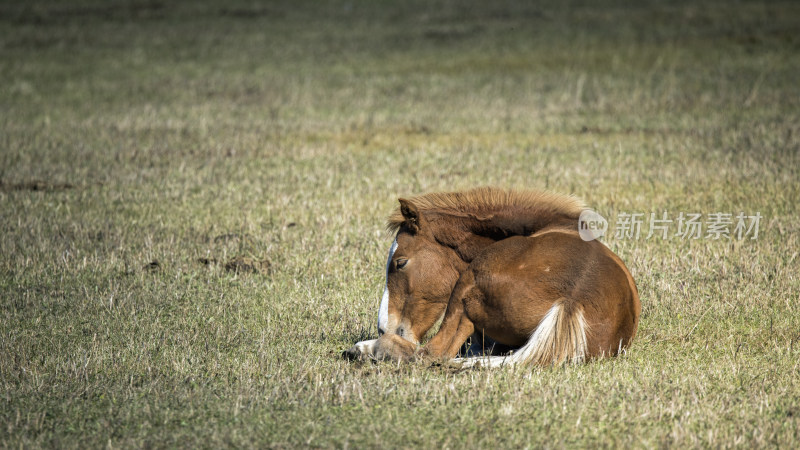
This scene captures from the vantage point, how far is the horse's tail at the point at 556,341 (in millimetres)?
5230

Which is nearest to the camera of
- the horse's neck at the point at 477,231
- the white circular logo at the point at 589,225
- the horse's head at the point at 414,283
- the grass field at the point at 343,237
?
the grass field at the point at 343,237

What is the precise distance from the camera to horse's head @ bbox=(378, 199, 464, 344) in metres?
5.61

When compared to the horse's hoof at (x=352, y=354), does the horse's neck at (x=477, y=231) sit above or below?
above

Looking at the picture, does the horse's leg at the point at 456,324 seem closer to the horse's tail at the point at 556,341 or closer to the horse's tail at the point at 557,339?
the horse's tail at the point at 556,341

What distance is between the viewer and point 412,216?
5781mm

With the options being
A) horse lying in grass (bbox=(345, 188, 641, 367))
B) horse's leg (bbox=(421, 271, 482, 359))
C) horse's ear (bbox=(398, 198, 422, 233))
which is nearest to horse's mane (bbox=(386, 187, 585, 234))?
horse lying in grass (bbox=(345, 188, 641, 367))

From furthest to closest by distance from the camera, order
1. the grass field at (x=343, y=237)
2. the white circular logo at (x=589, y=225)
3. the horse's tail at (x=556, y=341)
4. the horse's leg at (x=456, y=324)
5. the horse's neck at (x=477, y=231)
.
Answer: the horse's neck at (x=477, y=231), the white circular logo at (x=589, y=225), the horse's leg at (x=456, y=324), the horse's tail at (x=556, y=341), the grass field at (x=343, y=237)

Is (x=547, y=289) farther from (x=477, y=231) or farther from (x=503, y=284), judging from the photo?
(x=477, y=231)

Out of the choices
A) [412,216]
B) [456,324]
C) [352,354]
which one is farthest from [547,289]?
[352,354]

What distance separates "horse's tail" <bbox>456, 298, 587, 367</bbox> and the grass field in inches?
4.6

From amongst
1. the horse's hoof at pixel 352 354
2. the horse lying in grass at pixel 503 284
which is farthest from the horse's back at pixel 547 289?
the horse's hoof at pixel 352 354

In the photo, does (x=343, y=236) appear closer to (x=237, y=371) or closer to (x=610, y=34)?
(x=237, y=371)

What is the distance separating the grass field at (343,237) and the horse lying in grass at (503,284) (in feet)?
0.72

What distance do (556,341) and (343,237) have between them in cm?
426
